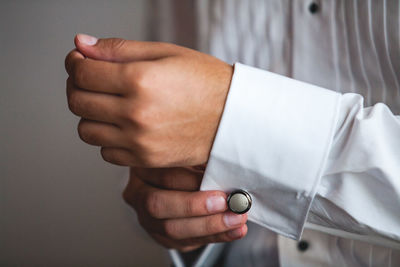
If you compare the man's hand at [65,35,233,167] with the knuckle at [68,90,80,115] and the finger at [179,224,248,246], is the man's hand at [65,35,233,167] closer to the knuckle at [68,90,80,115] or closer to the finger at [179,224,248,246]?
the knuckle at [68,90,80,115]

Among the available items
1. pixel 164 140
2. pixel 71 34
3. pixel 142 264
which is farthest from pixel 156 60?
pixel 142 264

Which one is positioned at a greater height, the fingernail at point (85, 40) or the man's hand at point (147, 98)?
the fingernail at point (85, 40)

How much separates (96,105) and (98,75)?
4cm

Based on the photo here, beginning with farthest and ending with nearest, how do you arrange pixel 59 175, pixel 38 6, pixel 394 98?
pixel 59 175, pixel 38 6, pixel 394 98

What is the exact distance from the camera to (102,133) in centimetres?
39

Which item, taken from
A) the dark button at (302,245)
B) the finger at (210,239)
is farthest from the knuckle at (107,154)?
the dark button at (302,245)

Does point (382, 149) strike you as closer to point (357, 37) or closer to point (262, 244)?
point (357, 37)

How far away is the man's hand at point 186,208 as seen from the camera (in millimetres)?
432

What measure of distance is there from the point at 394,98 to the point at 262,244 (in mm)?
406

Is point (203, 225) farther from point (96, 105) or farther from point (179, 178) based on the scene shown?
point (96, 105)

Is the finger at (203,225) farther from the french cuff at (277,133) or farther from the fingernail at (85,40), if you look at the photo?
the fingernail at (85,40)

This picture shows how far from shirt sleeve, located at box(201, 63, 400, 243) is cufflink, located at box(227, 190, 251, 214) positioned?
0.5 inches

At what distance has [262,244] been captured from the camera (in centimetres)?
69

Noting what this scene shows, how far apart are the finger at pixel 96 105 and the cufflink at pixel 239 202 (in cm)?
19
